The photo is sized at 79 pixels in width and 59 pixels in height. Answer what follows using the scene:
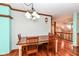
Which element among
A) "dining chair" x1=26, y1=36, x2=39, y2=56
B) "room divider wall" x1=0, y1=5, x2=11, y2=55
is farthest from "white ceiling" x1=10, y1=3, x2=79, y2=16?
"dining chair" x1=26, y1=36, x2=39, y2=56

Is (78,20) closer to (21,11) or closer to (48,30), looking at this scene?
(48,30)

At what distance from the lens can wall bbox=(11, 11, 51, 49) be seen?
4258 mm

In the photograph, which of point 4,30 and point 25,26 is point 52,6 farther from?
point 4,30

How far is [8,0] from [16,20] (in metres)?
3.76

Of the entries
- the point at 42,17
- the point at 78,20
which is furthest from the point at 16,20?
the point at 78,20

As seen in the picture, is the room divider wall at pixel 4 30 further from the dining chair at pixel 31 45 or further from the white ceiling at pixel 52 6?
the dining chair at pixel 31 45

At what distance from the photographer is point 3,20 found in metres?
3.53

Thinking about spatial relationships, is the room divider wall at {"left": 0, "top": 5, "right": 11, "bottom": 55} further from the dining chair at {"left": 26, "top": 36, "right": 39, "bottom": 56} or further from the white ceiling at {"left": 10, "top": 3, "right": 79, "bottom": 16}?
the dining chair at {"left": 26, "top": 36, "right": 39, "bottom": 56}

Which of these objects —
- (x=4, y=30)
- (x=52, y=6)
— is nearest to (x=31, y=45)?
(x=4, y=30)

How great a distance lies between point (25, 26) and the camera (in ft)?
15.5

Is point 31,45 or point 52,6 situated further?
point 52,6

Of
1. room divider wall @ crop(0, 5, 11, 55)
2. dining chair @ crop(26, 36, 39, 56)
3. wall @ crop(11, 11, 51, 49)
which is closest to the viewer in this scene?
dining chair @ crop(26, 36, 39, 56)

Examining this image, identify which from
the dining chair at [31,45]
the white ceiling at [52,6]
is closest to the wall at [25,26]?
the white ceiling at [52,6]

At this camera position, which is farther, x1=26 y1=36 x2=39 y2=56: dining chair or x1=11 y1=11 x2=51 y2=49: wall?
x1=11 y1=11 x2=51 y2=49: wall
